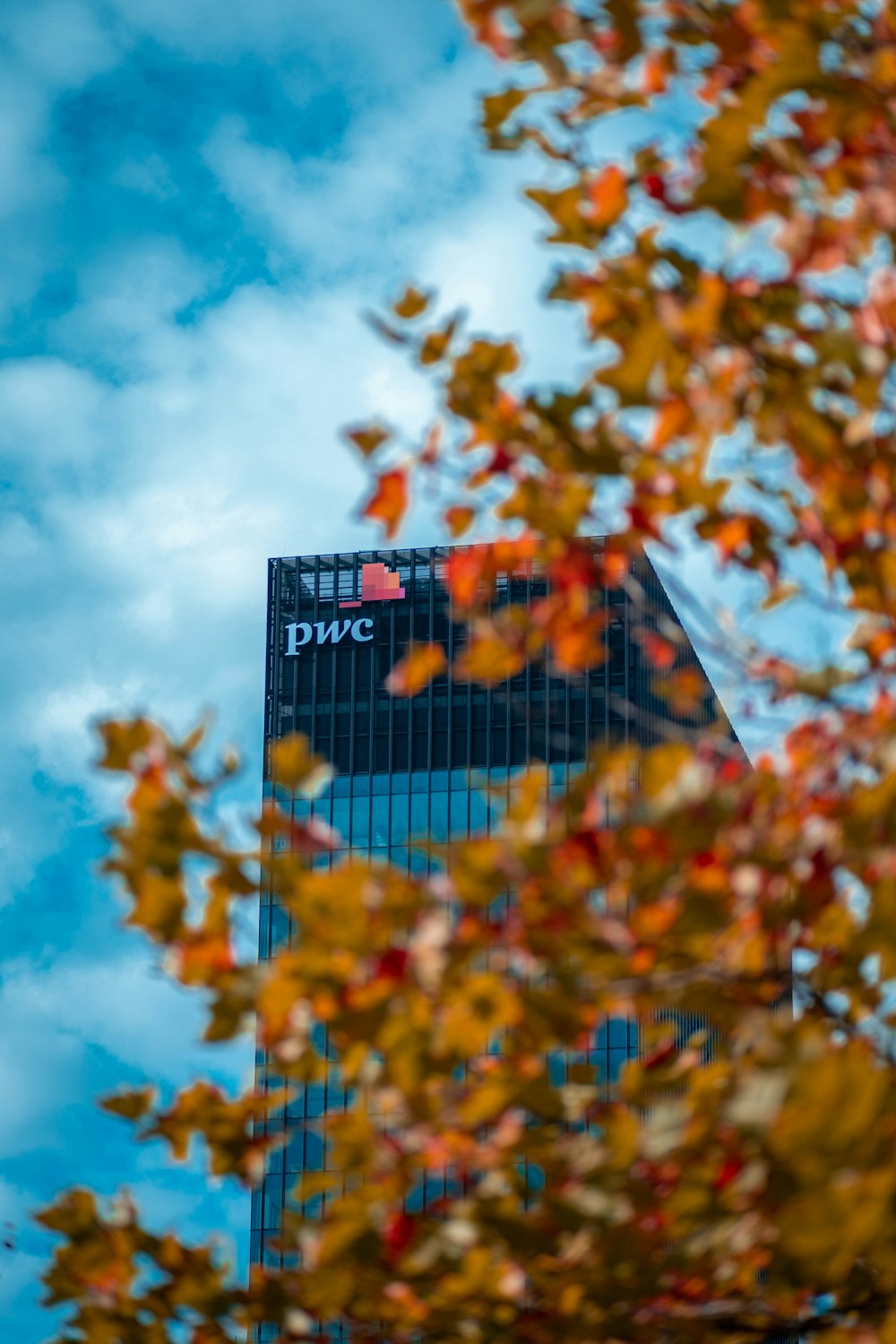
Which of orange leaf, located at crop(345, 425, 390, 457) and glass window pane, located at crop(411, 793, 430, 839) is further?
glass window pane, located at crop(411, 793, 430, 839)

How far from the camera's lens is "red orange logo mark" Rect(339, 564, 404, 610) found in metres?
70.9

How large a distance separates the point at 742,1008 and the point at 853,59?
8.42ft

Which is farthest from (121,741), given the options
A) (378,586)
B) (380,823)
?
(378,586)

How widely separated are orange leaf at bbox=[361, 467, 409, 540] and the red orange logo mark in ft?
217

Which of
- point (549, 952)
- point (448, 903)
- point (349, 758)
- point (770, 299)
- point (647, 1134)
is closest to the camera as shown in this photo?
point (647, 1134)

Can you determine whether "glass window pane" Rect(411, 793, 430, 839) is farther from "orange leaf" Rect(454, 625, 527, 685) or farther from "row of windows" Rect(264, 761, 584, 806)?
"orange leaf" Rect(454, 625, 527, 685)

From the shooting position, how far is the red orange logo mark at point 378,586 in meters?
70.9

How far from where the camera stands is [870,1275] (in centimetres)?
462

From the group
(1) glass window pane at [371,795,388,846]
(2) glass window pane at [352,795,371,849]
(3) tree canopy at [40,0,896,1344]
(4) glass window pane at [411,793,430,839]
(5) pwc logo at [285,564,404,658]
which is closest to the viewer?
(3) tree canopy at [40,0,896,1344]

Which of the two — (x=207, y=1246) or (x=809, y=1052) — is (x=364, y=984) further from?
(x=207, y=1246)

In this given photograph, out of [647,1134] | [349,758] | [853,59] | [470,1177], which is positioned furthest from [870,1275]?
[349,758]

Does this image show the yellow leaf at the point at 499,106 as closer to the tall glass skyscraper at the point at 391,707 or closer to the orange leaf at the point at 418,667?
the orange leaf at the point at 418,667

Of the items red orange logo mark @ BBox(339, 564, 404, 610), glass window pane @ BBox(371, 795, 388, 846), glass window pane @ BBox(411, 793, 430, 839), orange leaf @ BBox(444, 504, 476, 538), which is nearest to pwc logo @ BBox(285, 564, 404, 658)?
red orange logo mark @ BBox(339, 564, 404, 610)

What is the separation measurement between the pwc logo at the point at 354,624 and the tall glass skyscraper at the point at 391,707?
55mm
